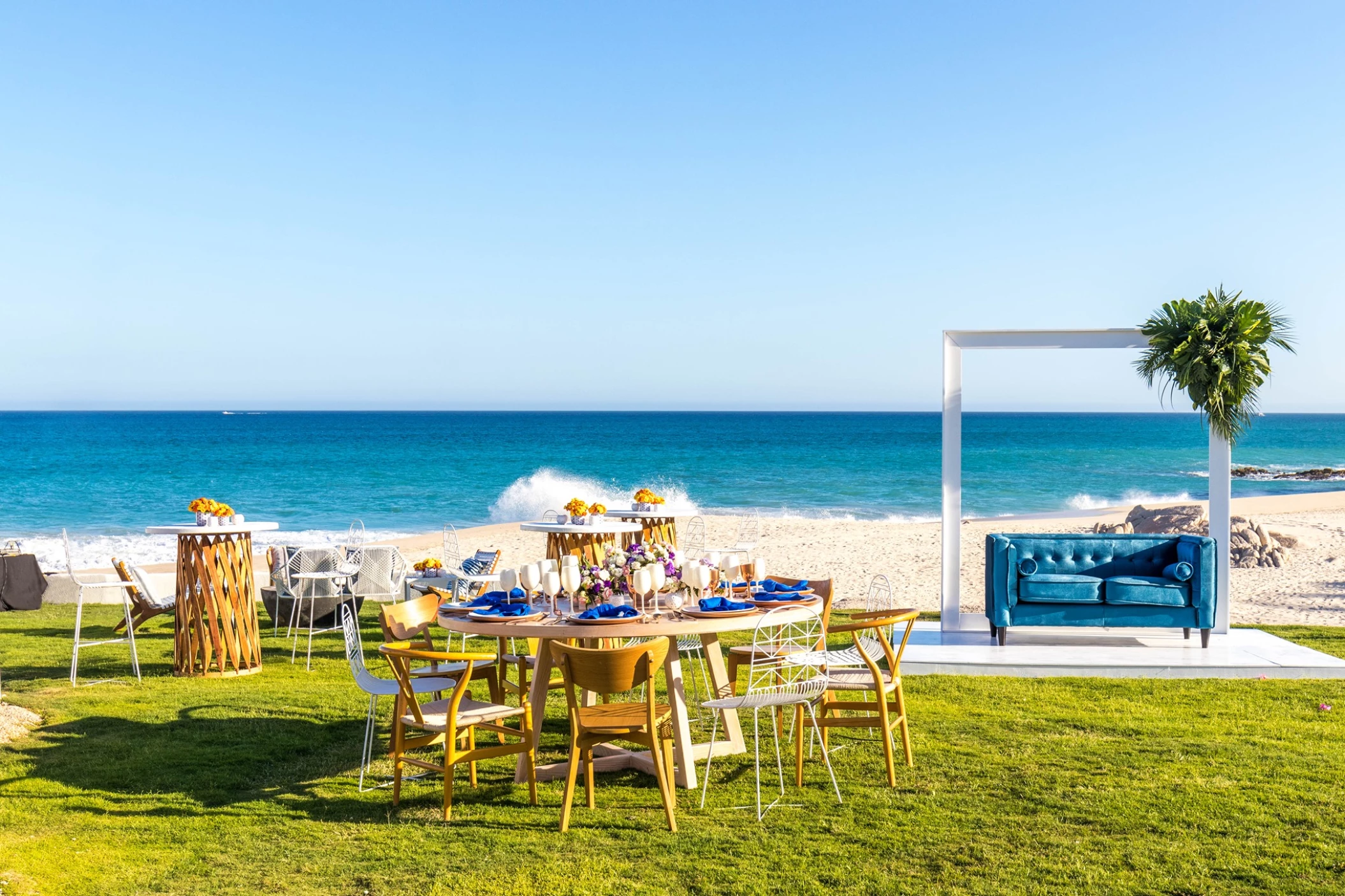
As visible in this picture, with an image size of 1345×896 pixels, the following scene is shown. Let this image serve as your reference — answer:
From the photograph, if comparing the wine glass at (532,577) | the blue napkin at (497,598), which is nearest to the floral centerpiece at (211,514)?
the blue napkin at (497,598)

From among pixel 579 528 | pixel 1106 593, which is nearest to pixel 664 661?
pixel 579 528

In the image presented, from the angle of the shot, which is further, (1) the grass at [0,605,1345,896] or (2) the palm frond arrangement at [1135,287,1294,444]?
(2) the palm frond arrangement at [1135,287,1294,444]

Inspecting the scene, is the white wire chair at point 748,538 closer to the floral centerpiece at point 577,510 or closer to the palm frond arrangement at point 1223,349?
the floral centerpiece at point 577,510

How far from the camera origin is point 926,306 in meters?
25.2

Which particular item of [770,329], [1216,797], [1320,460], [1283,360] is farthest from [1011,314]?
[1216,797]

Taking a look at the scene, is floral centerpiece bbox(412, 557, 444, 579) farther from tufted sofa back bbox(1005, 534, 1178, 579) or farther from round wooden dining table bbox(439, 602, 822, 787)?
tufted sofa back bbox(1005, 534, 1178, 579)

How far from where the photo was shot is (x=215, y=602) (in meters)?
7.27

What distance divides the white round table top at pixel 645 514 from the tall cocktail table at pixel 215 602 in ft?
10.5

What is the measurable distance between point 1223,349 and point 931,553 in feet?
26.2

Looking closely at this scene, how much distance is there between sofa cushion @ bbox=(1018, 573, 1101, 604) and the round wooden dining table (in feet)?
11.2

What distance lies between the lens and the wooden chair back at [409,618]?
4.86 m

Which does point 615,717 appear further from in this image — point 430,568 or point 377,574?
point 377,574

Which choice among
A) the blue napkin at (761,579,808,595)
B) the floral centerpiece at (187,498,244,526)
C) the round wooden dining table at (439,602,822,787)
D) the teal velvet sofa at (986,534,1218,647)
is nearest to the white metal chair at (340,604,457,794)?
the round wooden dining table at (439,602,822,787)

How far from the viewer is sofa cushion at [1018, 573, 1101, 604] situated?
25.2 ft
